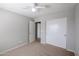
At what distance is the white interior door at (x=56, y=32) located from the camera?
3266 mm

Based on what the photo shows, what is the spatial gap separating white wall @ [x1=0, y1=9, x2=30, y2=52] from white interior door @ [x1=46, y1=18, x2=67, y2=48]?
160 centimetres

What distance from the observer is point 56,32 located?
367 centimetres

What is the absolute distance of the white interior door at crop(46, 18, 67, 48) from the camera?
3.27 meters

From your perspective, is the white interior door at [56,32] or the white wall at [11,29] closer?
the white wall at [11,29]

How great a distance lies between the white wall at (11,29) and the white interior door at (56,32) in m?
1.60

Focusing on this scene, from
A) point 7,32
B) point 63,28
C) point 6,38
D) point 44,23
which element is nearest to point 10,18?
point 7,32

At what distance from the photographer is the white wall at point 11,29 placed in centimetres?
265

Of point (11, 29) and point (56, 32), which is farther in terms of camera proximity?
point (56, 32)

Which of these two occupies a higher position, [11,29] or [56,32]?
[11,29]

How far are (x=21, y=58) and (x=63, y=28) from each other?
122 inches

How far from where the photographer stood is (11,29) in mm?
3066

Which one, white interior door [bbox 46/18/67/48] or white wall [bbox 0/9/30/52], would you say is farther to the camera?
white interior door [bbox 46/18/67/48]

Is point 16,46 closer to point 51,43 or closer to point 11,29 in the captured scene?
point 11,29

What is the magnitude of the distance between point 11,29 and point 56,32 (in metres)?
2.49
